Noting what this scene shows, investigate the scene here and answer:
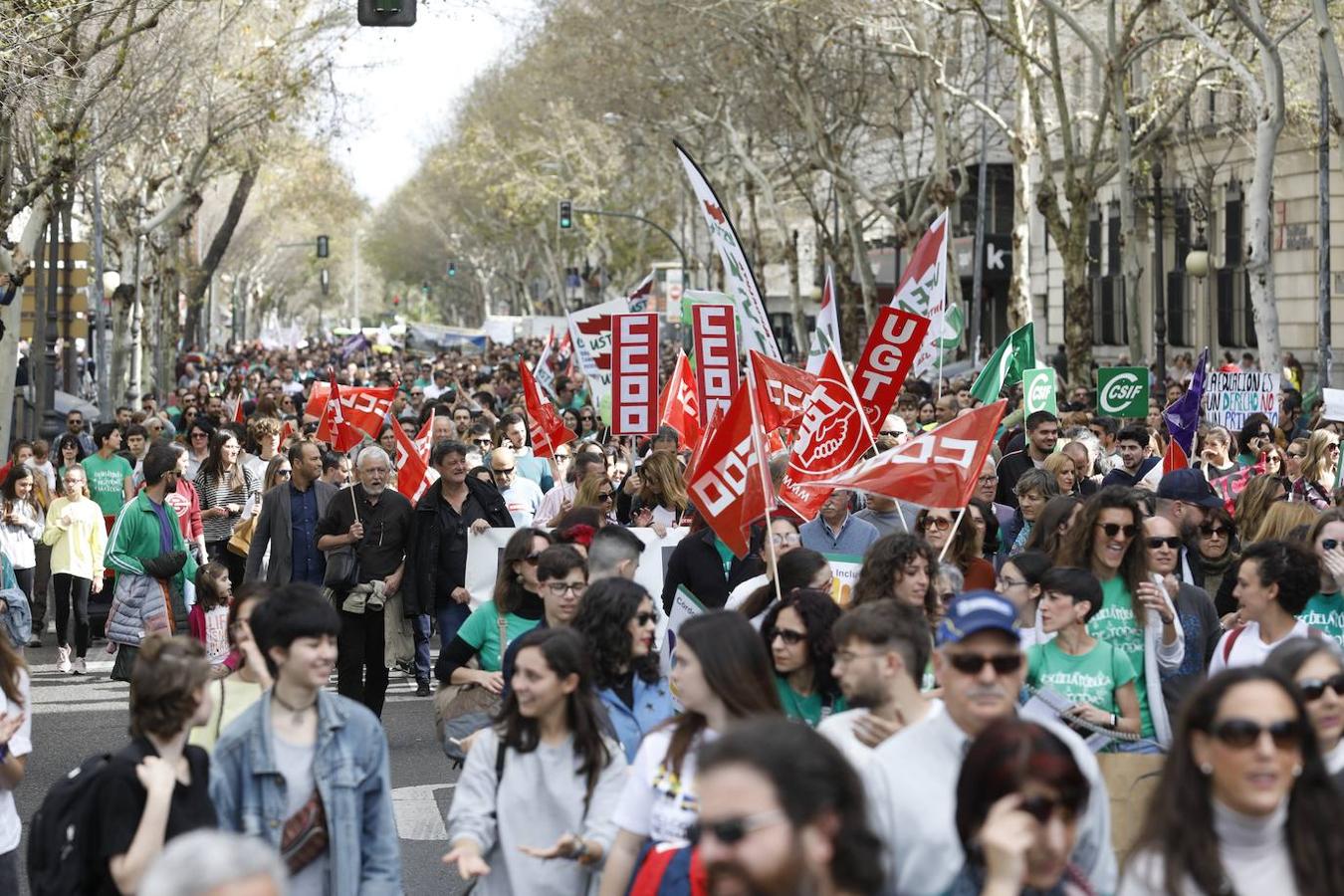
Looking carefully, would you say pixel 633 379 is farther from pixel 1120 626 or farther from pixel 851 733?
pixel 851 733

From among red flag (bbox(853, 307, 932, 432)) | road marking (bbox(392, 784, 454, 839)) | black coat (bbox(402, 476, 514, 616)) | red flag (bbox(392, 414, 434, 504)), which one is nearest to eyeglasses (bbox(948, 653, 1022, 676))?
road marking (bbox(392, 784, 454, 839))

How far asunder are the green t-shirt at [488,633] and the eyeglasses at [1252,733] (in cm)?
408

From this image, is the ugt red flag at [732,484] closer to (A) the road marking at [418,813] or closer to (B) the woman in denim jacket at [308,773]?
(A) the road marking at [418,813]

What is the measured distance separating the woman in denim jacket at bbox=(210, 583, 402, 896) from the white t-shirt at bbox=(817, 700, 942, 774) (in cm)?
112

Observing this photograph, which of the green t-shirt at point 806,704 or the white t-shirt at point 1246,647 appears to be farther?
the white t-shirt at point 1246,647

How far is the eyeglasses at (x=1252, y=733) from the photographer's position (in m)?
3.88

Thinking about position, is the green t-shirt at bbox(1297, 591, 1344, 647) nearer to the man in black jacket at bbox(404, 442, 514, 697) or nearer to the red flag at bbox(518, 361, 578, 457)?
the man in black jacket at bbox(404, 442, 514, 697)

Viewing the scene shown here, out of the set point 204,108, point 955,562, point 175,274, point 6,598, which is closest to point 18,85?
Answer: point 6,598

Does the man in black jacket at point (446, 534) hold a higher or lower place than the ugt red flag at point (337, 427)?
lower

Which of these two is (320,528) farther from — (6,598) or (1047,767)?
(1047,767)

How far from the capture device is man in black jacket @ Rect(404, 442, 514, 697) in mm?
11258

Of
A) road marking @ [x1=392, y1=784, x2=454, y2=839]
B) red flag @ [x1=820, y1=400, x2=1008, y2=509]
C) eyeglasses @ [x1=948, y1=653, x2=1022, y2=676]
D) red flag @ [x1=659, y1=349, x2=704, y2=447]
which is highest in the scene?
red flag @ [x1=659, y1=349, x2=704, y2=447]

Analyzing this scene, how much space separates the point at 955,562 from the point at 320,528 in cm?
361

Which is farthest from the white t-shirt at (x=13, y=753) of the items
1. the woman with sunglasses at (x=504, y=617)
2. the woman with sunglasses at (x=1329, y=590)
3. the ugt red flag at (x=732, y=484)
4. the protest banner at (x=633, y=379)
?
the protest banner at (x=633, y=379)
